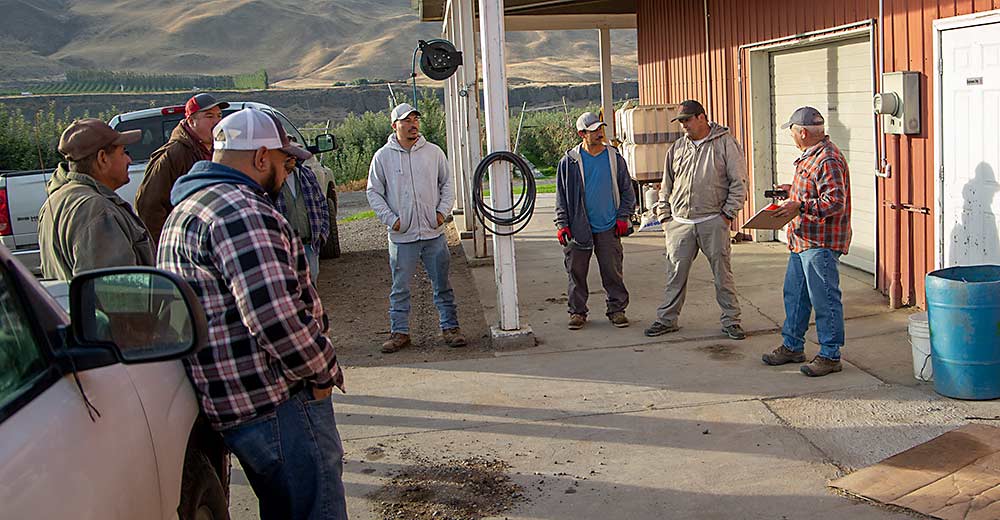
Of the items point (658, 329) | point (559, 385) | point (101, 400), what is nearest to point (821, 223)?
point (658, 329)

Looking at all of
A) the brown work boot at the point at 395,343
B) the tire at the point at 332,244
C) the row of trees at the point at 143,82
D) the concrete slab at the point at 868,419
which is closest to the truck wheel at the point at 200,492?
the concrete slab at the point at 868,419

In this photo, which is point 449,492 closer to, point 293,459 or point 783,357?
point 293,459

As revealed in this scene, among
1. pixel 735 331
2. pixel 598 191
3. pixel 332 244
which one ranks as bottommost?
pixel 735 331

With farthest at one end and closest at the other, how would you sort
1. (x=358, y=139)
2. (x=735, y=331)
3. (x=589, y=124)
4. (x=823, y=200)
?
1. (x=358, y=139)
2. (x=589, y=124)
3. (x=735, y=331)
4. (x=823, y=200)

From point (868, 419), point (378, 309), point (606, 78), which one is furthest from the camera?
point (606, 78)

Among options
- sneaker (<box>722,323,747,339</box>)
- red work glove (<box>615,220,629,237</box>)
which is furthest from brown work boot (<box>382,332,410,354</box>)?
sneaker (<box>722,323,747,339</box>)

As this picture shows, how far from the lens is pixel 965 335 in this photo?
5.82m

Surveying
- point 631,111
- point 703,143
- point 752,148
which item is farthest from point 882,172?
point 631,111

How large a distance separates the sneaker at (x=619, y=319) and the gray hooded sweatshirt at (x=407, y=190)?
1764 mm

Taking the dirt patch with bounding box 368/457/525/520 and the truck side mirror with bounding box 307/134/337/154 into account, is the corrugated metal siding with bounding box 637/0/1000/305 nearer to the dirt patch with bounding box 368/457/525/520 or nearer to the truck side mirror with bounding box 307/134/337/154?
the dirt patch with bounding box 368/457/525/520

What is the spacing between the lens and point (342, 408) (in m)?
6.71

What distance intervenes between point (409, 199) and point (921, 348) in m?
3.92

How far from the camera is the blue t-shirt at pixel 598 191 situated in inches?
329

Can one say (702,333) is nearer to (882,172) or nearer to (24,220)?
(882,172)
